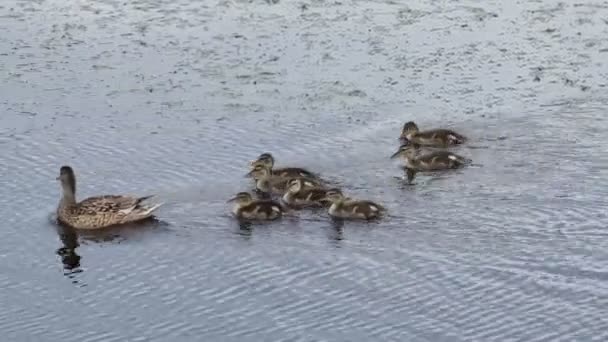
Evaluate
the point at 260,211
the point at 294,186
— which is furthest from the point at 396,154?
the point at 260,211

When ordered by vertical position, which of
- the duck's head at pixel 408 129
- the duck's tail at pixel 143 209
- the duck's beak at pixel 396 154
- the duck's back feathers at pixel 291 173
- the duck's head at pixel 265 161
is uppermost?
the duck's head at pixel 408 129

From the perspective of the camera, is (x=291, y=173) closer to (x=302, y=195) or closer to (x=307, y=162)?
(x=302, y=195)

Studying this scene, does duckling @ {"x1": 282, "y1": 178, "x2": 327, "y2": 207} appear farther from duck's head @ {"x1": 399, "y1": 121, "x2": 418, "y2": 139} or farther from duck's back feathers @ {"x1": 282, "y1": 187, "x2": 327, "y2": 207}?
duck's head @ {"x1": 399, "y1": 121, "x2": 418, "y2": 139}

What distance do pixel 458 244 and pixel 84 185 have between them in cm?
404

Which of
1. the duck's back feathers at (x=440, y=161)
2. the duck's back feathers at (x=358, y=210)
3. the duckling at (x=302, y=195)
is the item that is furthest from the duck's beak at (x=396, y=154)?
the duck's back feathers at (x=358, y=210)

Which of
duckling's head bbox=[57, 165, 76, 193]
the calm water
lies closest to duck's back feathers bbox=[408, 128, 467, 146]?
the calm water

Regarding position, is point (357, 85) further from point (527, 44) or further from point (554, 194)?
point (554, 194)

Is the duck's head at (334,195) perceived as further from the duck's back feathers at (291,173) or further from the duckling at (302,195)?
the duck's back feathers at (291,173)

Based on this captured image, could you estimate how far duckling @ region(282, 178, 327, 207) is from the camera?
13914mm

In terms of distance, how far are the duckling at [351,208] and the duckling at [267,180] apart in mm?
596

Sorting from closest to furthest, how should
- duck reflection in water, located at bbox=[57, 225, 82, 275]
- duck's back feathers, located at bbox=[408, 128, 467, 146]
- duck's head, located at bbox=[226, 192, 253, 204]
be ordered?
duck reflection in water, located at bbox=[57, 225, 82, 275], duck's head, located at bbox=[226, 192, 253, 204], duck's back feathers, located at bbox=[408, 128, 467, 146]

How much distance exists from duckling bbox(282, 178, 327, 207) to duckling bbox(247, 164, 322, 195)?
0.12 m

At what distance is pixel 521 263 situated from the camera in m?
12.0

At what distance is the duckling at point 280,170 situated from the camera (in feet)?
47.1
